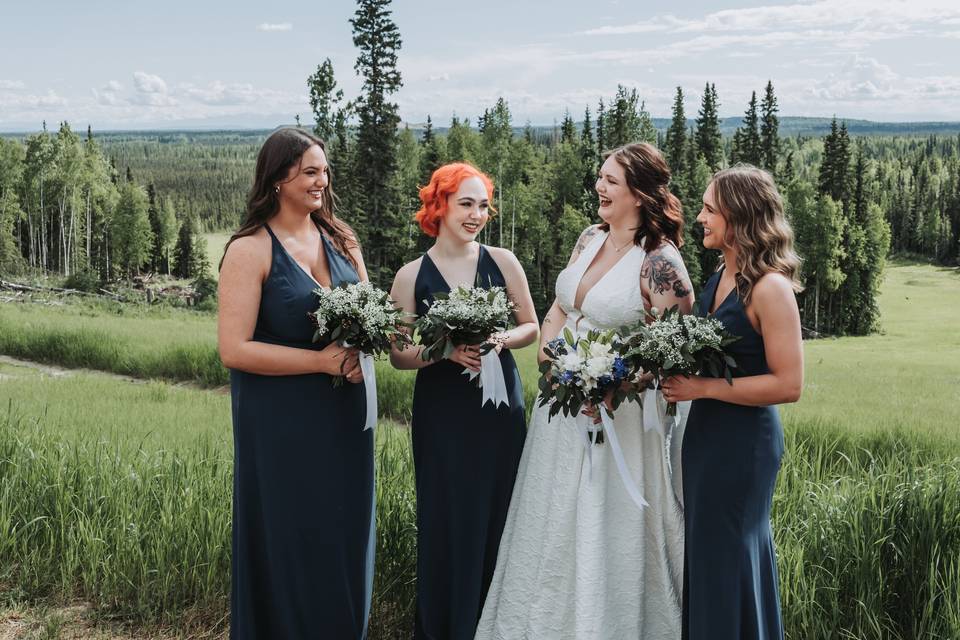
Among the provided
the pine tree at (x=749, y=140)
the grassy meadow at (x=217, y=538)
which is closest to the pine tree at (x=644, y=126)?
the pine tree at (x=749, y=140)

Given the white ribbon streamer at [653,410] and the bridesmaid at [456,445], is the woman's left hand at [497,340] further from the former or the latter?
the white ribbon streamer at [653,410]

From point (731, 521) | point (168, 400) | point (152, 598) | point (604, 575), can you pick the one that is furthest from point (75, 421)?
point (731, 521)

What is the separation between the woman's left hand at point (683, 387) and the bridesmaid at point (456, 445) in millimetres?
1092

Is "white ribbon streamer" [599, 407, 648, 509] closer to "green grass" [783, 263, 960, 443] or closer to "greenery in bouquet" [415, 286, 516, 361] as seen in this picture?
"greenery in bouquet" [415, 286, 516, 361]

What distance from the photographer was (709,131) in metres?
89.2

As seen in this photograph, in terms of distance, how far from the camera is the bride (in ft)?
14.4

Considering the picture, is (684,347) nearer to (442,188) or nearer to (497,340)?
(497,340)

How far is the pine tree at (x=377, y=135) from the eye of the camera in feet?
152

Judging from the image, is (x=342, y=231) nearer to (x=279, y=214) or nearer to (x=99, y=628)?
(x=279, y=214)

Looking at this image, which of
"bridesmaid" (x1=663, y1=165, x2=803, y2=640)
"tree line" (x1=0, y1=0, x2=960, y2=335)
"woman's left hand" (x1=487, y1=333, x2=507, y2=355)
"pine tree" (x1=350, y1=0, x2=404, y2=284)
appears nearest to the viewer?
"bridesmaid" (x1=663, y1=165, x2=803, y2=640)

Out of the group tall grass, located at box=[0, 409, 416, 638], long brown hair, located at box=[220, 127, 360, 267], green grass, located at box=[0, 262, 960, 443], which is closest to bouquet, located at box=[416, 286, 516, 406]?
long brown hair, located at box=[220, 127, 360, 267]

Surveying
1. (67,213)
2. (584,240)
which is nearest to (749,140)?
(67,213)

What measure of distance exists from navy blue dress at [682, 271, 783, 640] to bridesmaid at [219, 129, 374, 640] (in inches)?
67.6

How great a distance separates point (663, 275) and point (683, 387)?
82cm
